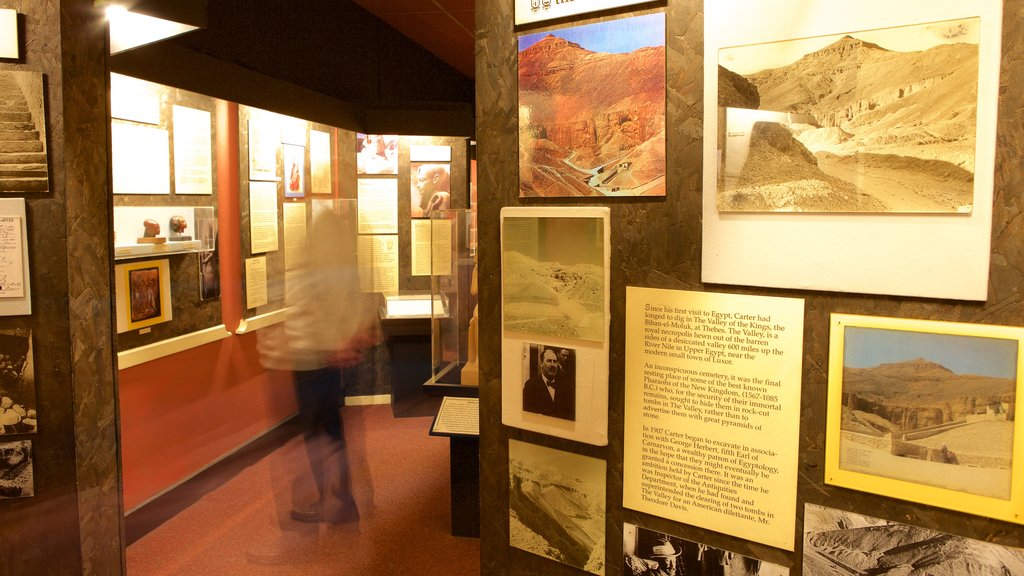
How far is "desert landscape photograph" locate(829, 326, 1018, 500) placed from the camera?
38.6 inches

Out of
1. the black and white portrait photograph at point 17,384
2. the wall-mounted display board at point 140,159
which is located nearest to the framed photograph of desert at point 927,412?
the black and white portrait photograph at point 17,384

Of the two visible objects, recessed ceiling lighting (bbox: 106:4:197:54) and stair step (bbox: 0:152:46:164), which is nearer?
stair step (bbox: 0:152:46:164)

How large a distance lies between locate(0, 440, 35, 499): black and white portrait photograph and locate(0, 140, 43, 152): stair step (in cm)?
92

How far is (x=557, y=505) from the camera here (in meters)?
1.44

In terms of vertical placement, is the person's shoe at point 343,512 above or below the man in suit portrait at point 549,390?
below

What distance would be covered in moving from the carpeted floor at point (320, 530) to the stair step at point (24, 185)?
6.27ft

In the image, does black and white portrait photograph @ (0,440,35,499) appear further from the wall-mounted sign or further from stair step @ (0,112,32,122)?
the wall-mounted sign

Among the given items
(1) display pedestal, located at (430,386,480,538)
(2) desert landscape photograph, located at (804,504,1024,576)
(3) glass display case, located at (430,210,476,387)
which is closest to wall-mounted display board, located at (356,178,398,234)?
(3) glass display case, located at (430,210,476,387)

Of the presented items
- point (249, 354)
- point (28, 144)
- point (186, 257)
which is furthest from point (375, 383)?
point (28, 144)

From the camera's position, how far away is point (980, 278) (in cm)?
98

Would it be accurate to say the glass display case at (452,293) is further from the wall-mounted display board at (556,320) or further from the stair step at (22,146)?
the wall-mounted display board at (556,320)

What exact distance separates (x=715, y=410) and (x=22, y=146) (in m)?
2.12

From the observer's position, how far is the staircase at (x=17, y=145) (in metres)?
1.99

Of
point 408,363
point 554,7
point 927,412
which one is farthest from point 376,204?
point 927,412
